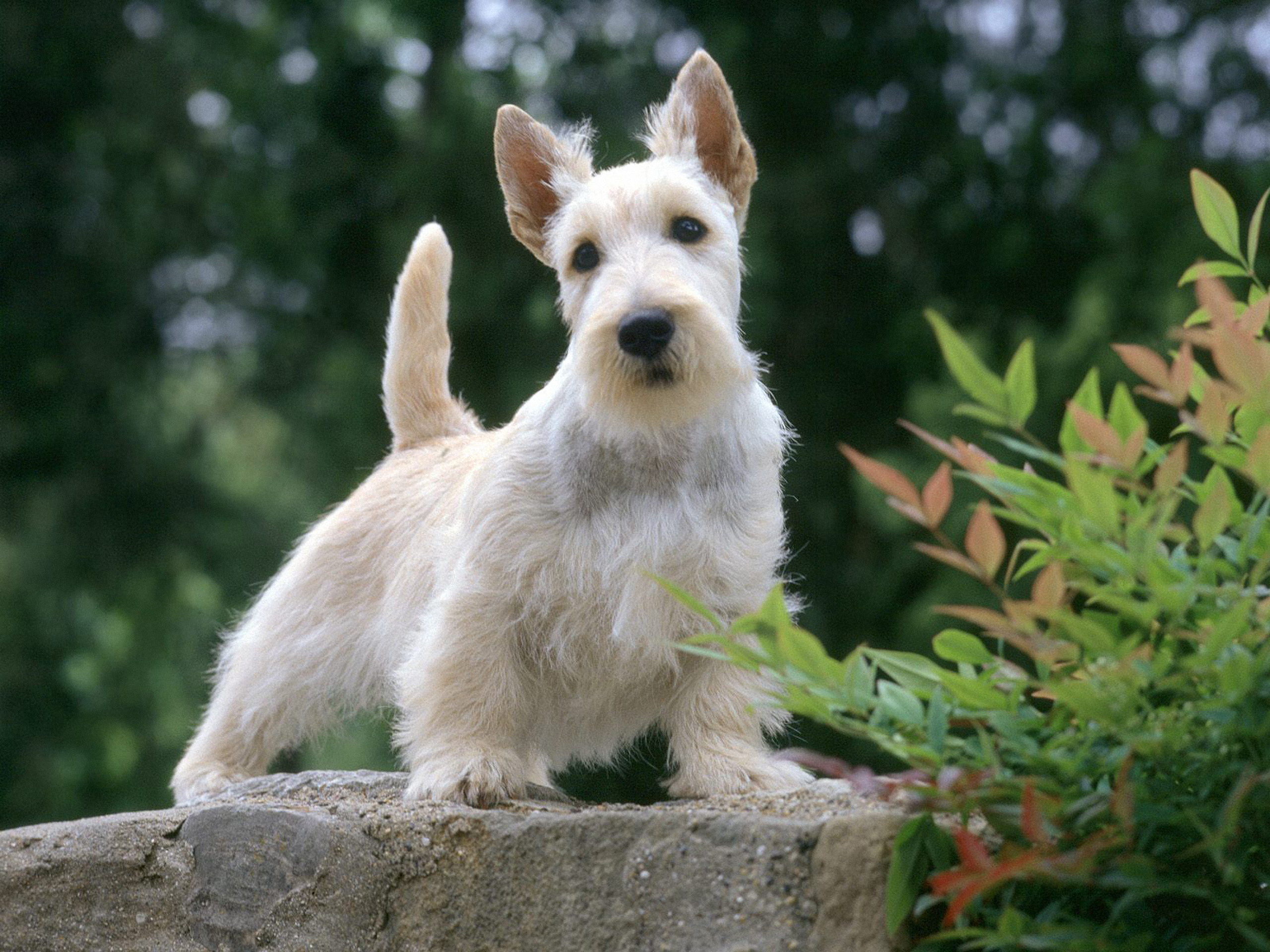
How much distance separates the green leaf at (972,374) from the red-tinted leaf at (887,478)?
7.3 inches

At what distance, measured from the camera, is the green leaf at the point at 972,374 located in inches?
88.6

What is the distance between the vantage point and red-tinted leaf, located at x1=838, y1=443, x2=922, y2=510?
219 cm

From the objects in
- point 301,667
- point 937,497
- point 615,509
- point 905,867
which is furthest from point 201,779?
point 937,497

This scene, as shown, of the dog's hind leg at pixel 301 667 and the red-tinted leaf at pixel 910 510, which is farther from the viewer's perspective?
the dog's hind leg at pixel 301 667

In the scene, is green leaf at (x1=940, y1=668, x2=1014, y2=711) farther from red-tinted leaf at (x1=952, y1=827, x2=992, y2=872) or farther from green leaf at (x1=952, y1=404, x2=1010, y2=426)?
green leaf at (x1=952, y1=404, x2=1010, y2=426)

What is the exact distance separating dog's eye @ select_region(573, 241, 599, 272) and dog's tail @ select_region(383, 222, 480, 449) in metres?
1.48

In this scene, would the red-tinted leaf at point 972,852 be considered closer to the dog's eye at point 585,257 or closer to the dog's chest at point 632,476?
the dog's chest at point 632,476

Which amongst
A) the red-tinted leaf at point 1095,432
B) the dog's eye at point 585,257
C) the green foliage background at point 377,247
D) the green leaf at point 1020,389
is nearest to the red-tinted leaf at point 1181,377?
the red-tinted leaf at point 1095,432

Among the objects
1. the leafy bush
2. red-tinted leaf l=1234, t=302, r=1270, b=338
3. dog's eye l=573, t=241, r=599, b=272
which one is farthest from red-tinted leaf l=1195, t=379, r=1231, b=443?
dog's eye l=573, t=241, r=599, b=272

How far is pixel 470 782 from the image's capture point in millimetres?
3938

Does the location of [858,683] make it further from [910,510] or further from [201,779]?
[201,779]

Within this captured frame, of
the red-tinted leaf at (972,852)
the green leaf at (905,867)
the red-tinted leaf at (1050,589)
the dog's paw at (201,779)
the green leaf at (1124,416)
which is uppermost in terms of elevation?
the green leaf at (1124,416)

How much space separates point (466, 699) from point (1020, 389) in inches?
88.9

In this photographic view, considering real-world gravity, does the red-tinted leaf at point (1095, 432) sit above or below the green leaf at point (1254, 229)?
below
